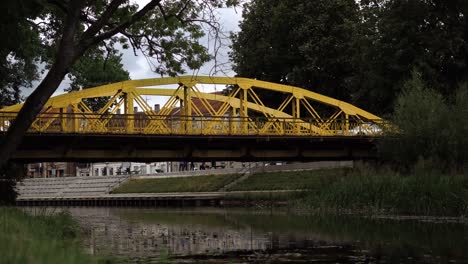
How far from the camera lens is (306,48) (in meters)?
62.9

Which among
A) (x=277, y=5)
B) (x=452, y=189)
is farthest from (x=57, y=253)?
(x=277, y=5)

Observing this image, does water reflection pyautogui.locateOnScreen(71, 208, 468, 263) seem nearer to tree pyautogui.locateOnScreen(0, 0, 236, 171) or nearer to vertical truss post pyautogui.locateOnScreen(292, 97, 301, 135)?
tree pyautogui.locateOnScreen(0, 0, 236, 171)

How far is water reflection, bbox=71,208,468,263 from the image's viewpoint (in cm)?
1977

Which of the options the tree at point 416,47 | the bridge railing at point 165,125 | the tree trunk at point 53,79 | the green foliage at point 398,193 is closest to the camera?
the tree trunk at point 53,79

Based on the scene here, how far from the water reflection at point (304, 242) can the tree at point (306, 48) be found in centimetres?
3159

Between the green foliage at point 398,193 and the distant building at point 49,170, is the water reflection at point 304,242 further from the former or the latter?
the distant building at point 49,170

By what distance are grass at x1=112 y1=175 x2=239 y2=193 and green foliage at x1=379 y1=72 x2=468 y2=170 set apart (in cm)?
2909

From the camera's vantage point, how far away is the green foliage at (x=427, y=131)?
38.7 metres

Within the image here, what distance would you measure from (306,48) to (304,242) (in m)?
40.6

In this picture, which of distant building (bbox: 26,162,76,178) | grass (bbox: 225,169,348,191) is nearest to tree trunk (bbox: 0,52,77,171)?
grass (bbox: 225,169,348,191)

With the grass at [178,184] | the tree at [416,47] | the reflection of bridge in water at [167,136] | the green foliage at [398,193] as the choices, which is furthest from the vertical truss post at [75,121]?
the grass at [178,184]

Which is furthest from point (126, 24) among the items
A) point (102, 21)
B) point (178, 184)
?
point (178, 184)

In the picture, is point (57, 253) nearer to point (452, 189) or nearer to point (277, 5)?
point (452, 189)

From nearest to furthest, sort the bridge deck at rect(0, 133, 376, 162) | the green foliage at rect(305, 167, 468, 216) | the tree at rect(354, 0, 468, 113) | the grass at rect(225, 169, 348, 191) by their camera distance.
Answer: the green foliage at rect(305, 167, 468, 216)
the bridge deck at rect(0, 133, 376, 162)
the tree at rect(354, 0, 468, 113)
the grass at rect(225, 169, 348, 191)
